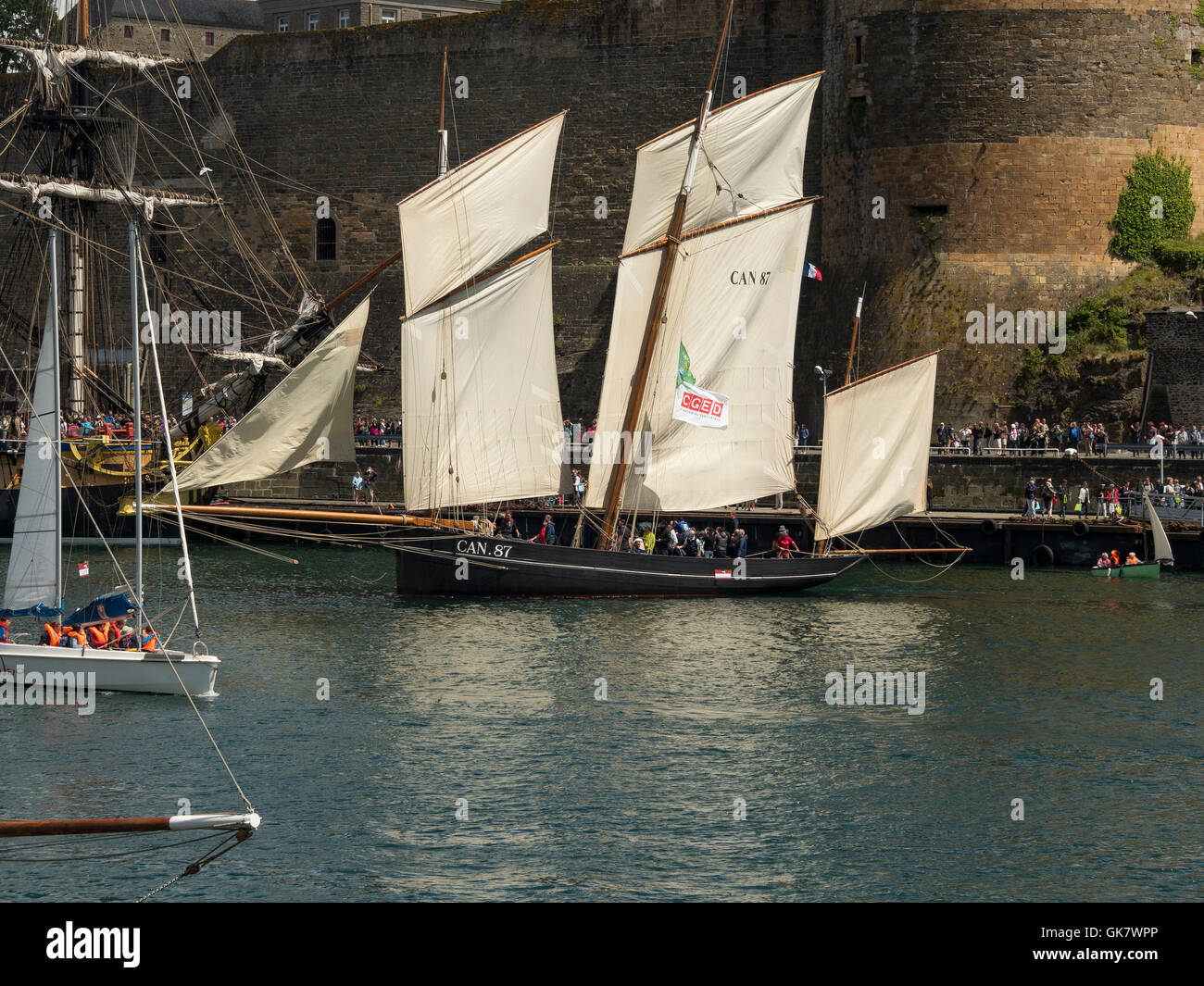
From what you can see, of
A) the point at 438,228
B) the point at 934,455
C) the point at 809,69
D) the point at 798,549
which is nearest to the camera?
the point at 438,228

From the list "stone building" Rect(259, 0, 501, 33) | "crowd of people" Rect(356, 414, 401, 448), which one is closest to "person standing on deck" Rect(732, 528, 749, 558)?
"crowd of people" Rect(356, 414, 401, 448)

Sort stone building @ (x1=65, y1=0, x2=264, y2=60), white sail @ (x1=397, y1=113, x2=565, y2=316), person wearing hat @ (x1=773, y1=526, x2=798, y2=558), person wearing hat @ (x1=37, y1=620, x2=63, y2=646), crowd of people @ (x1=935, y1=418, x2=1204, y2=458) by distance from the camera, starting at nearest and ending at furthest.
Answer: person wearing hat @ (x1=37, y1=620, x2=63, y2=646), white sail @ (x1=397, y1=113, x2=565, y2=316), person wearing hat @ (x1=773, y1=526, x2=798, y2=558), crowd of people @ (x1=935, y1=418, x2=1204, y2=458), stone building @ (x1=65, y1=0, x2=264, y2=60)

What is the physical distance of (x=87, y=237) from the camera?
69188 millimetres

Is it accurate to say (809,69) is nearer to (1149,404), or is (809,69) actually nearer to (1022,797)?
(1149,404)

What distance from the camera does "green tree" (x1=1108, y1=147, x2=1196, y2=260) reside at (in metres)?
62.7

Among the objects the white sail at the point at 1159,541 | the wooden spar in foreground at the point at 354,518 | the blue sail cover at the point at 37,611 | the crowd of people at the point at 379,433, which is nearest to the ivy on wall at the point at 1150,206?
the white sail at the point at 1159,541

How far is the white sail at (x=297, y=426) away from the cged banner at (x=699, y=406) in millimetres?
8255

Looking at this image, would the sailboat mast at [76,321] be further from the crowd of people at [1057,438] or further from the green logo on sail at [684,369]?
the crowd of people at [1057,438]

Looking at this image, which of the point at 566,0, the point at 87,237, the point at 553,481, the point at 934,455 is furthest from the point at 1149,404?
the point at 87,237

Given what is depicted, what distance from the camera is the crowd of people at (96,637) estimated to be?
113 ft

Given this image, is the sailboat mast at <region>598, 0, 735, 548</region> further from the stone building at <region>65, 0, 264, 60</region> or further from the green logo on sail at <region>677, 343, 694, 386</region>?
the stone building at <region>65, 0, 264, 60</region>

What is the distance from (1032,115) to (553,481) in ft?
78.0

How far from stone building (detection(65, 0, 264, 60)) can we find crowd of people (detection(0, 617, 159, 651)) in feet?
238

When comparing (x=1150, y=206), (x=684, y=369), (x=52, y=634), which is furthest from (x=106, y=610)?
(x=1150, y=206)
